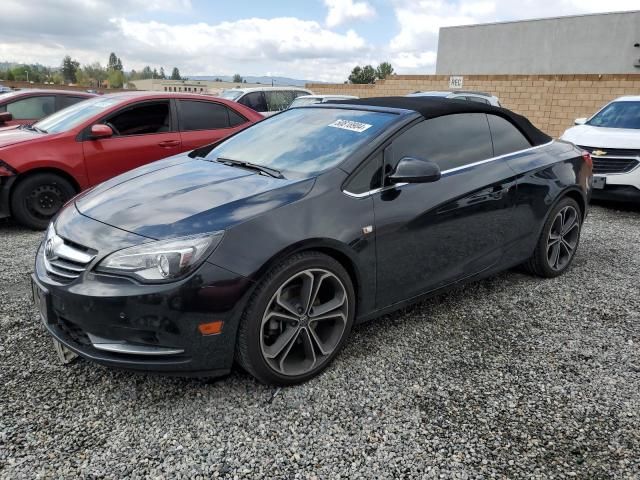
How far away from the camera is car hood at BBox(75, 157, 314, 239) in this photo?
243 centimetres

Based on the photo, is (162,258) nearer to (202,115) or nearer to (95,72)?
(202,115)

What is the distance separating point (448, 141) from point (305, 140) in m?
0.95

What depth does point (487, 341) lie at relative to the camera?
126 inches

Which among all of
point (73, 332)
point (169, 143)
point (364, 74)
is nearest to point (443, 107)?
point (73, 332)

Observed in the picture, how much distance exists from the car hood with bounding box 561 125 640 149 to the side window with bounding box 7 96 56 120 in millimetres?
8225

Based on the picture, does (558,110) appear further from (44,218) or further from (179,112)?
(44,218)

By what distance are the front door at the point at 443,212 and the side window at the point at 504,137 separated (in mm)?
73

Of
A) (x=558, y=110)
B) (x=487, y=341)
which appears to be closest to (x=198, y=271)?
(x=487, y=341)

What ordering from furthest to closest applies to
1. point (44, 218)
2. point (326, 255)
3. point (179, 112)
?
point (179, 112) < point (44, 218) < point (326, 255)

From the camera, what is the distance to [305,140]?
329 cm

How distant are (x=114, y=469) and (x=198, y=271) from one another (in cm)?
87

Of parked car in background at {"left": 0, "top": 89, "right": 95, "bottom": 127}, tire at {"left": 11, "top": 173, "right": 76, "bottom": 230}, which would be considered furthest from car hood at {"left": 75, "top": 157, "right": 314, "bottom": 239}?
parked car in background at {"left": 0, "top": 89, "right": 95, "bottom": 127}

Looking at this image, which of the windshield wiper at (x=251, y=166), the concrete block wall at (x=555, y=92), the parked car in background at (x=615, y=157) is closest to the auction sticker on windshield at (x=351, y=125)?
the windshield wiper at (x=251, y=166)

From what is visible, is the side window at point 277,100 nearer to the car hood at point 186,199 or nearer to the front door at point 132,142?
the front door at point 132,142
